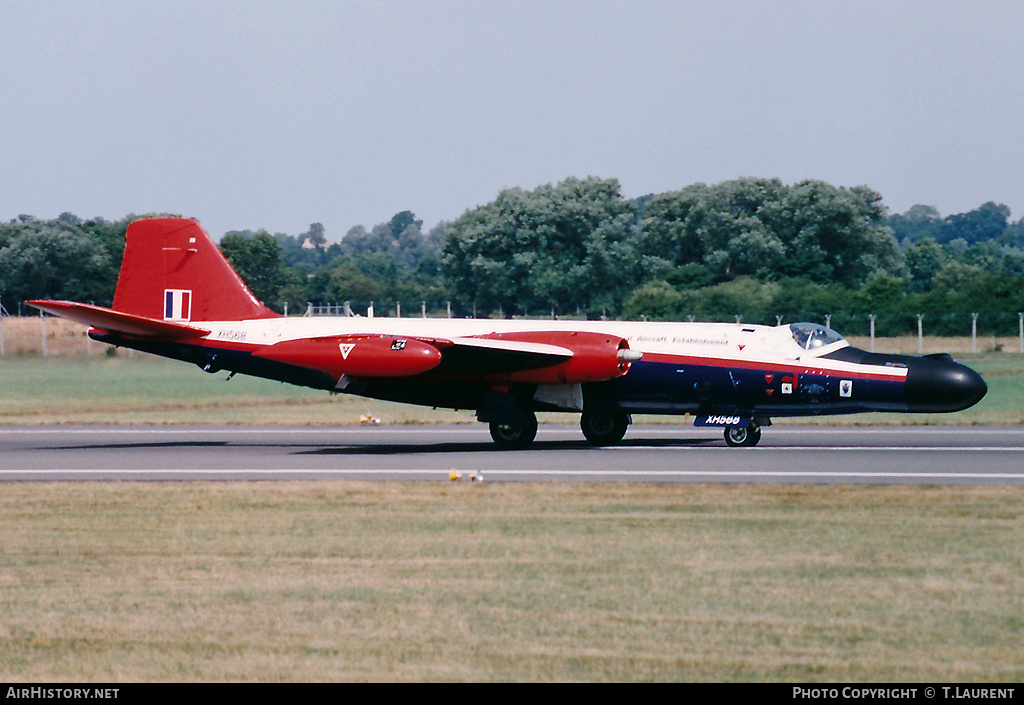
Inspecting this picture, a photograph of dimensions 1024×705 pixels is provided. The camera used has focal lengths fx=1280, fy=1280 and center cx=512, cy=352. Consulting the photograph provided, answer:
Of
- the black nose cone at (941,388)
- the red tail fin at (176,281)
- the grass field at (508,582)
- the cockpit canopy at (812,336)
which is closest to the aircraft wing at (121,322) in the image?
the red tail fin at (176,281)

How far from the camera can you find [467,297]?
83.6 metres

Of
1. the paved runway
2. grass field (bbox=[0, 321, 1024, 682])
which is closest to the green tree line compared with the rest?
the paved runway

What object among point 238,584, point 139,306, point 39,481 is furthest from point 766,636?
point 139,306

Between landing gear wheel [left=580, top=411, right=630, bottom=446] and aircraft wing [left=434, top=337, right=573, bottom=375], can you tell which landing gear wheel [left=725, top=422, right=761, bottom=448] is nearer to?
landing gear wheel [left=580, top=411, right=630, bottom=446]

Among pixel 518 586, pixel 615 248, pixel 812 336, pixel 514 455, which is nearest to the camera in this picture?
pixel 518 586

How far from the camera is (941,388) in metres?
21.4

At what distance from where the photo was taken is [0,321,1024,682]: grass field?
8.00 metres

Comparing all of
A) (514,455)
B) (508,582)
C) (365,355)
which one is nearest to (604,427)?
(514,455)

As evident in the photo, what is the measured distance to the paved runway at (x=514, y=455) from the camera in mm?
18406

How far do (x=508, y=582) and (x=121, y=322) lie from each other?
15890mm

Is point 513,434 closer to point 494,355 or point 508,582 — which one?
point 494,355

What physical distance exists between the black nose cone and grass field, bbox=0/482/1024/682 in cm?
566

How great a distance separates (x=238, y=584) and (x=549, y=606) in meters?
2.68

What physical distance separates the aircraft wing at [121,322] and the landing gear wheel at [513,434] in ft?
20.6
